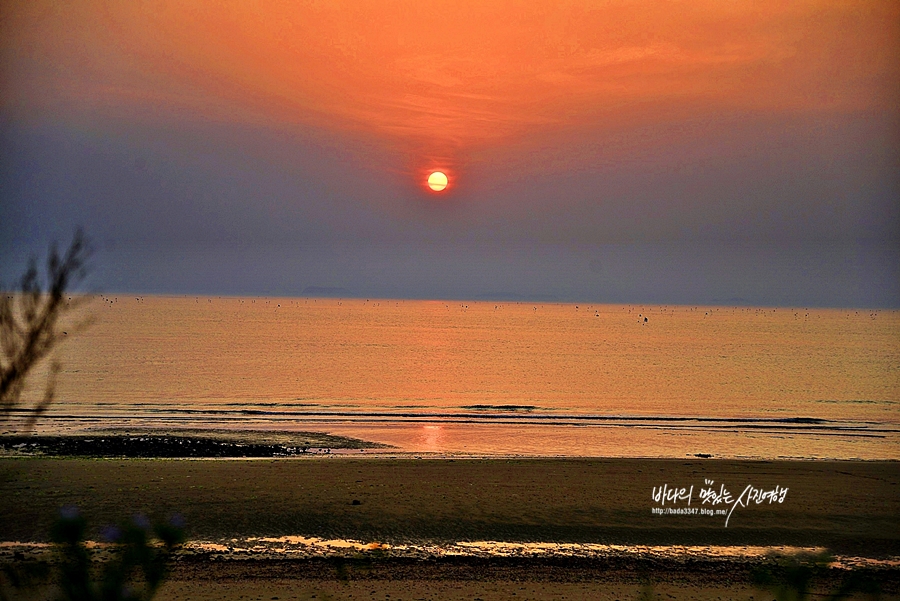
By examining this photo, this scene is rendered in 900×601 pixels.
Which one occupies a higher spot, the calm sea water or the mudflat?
the calm sea water

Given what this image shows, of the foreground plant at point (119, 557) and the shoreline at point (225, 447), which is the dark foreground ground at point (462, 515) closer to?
the shoreline at point (225, 447)

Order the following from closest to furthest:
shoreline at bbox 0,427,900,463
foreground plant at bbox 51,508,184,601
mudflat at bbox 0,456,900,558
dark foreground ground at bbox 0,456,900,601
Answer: foreground plant at bbox 51,508,184,601 → dark foreground ground at bbox 0,456,900,601 → mudflat at bbox 0,456,900,558 → shoreline at bbox 0,427,900,463

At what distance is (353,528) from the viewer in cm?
1566

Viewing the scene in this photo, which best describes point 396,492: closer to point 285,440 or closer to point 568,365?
point 285,440

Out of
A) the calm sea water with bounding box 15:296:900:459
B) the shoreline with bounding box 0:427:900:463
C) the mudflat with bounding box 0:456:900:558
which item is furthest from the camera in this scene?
the calm sea water with bounding box 15:296:900:459

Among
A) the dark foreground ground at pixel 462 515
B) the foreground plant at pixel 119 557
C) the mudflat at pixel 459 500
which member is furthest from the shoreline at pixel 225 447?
the foreground plant at pixel 119 557

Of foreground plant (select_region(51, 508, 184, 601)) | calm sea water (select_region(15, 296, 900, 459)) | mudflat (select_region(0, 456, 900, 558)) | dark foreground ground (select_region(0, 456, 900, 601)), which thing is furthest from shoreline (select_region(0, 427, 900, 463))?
foreground plant (select_region(51, 508, 184, 601))

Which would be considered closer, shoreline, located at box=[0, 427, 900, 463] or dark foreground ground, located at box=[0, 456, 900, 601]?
dark foreground ground, located at box=[0, 456, 900, 601]

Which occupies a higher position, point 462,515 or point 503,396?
point 503,396

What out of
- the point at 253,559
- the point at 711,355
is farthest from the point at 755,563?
the point at 711,355

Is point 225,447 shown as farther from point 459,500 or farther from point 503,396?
point 503,396

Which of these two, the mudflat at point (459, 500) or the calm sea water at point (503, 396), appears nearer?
the mudflat at point (459, 500)

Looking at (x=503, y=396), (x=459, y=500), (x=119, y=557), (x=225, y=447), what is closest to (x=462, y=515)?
(x=459, y=500)

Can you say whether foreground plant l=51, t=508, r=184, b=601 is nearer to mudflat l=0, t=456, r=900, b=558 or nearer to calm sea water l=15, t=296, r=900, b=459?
calm sea water l=15, t=296, r=900, b=459
